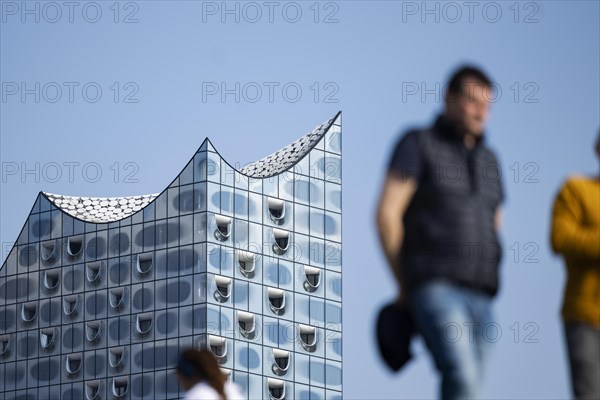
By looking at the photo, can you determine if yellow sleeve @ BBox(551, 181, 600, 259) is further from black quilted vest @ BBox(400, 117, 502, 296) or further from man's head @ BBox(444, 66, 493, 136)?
man's head @ BBox(444, 66, 493, 136)

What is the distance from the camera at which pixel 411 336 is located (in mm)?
7488

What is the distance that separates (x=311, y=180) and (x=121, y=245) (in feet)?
34.3

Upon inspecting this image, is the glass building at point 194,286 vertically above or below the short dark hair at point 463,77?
above

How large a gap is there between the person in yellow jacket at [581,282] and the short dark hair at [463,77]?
78 cm

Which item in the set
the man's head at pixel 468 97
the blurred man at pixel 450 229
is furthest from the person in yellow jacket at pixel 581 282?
the man's head at pixel 468 97

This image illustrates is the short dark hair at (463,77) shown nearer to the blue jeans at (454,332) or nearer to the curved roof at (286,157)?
the blue jeans at (454,332)

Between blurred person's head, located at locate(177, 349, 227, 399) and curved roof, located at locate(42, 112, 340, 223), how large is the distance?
7568cm

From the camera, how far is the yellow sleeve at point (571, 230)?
7.82 meters

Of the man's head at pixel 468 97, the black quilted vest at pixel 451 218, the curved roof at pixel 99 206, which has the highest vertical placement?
the curved roof at pixel 99 206

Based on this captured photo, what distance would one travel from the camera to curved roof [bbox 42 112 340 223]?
86.8 meters

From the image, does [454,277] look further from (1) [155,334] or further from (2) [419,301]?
(1) [155,334]

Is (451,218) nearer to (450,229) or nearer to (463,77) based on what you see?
(450,229)

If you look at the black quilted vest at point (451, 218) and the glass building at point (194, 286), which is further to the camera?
the glass building at point (194, 286)

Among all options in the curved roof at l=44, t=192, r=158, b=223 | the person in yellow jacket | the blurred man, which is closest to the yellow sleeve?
the person in yellow jacket
